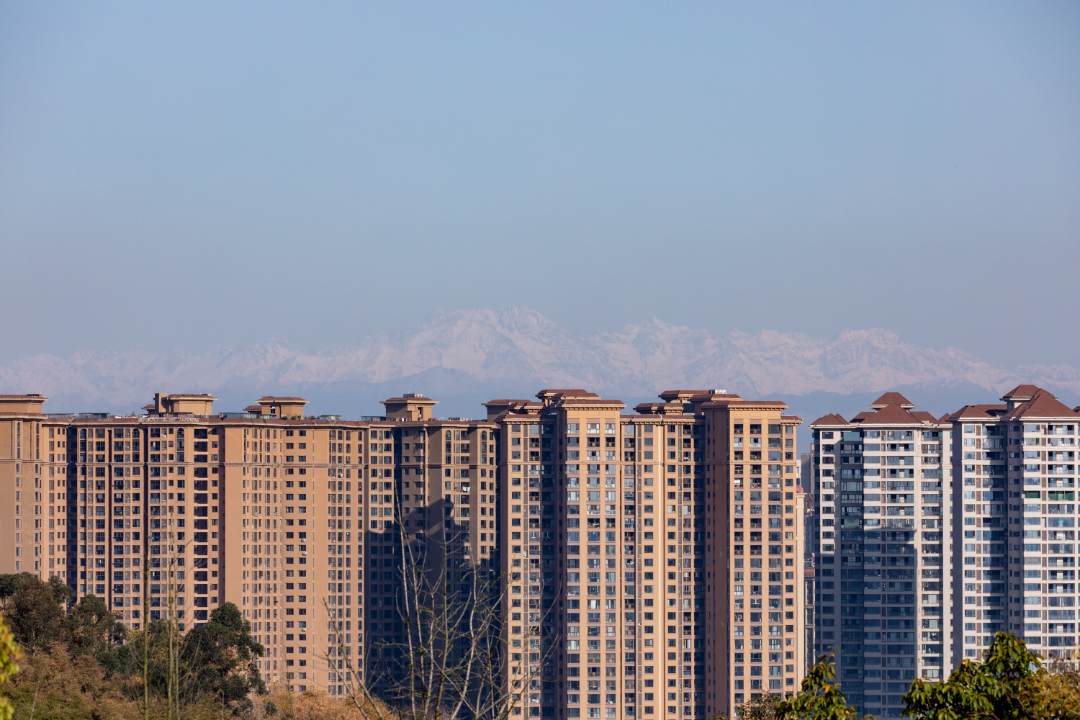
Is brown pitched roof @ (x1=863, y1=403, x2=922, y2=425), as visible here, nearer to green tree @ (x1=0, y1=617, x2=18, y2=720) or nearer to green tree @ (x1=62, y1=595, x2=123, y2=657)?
green tree @ (x1=62, y1=595, x2=123, y2=657)

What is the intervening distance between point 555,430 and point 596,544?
5158mm

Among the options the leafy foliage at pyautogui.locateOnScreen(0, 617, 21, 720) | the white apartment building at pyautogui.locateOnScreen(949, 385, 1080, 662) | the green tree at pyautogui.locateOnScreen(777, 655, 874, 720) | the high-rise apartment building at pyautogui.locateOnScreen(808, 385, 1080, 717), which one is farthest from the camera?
the high-rise apartment building at pyautogui.locateOnScreen(808, 385, 1080, 717)

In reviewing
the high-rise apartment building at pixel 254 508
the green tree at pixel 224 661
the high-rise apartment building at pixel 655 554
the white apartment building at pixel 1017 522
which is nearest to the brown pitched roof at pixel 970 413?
the white apartment building at pixel 1017 522

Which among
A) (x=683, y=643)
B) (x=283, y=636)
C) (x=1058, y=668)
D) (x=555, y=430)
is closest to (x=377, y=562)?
(x=283, y=636)

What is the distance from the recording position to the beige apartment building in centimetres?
4962

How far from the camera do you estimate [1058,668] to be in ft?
63.2

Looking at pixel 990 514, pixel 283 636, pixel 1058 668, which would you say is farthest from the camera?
pixel 990 514

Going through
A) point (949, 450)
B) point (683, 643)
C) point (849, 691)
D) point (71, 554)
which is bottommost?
point (849, 691)

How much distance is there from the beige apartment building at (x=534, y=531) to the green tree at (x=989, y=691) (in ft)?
128

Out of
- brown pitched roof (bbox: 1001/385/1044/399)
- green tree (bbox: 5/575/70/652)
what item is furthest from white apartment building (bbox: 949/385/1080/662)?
green tree (bbox: 5/575/70/652)

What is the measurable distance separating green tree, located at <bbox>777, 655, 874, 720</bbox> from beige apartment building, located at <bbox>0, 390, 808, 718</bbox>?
38.9 metres

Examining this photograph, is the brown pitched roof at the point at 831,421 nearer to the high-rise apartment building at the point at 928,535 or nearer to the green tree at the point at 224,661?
the high-rise apartment building at the point at 928,535

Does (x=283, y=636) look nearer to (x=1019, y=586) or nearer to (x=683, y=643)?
(x=683, y=643)

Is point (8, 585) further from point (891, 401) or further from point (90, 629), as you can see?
point (891, 401)
